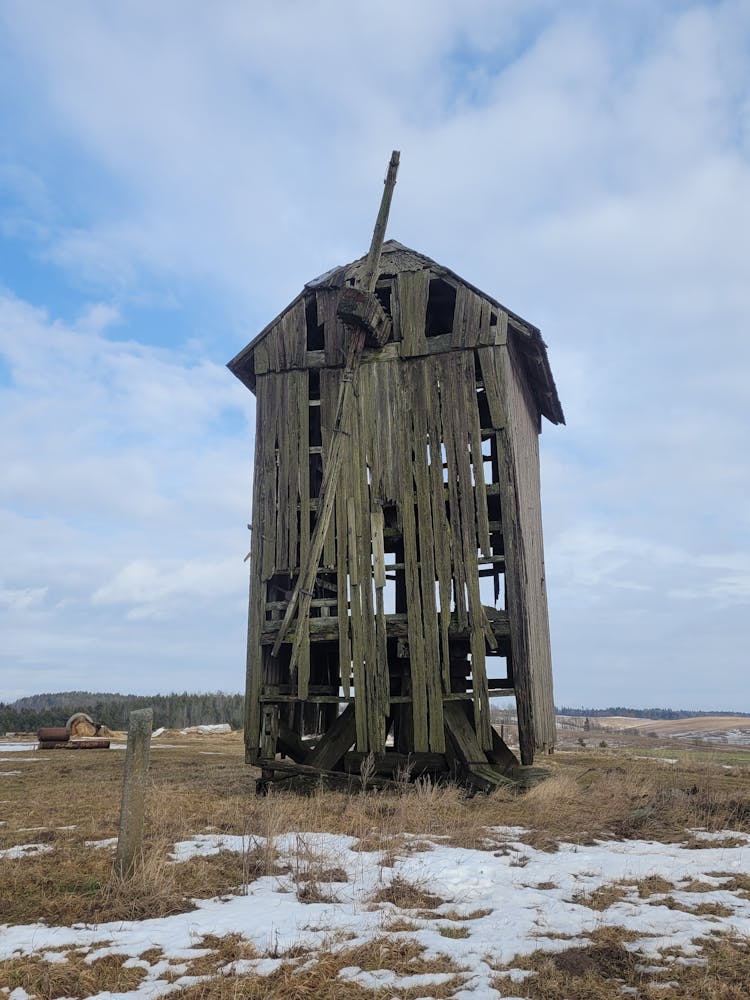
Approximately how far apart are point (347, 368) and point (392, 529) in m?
3.10

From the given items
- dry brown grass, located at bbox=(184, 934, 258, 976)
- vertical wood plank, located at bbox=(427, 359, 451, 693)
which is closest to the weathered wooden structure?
vertical wood plank, located at bbox=(427, 359, 451, 693)

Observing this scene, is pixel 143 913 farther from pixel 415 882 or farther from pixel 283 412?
pixel 283 412

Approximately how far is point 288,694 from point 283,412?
5246 mm

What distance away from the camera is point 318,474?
15.5m

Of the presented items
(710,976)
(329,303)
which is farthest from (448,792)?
(329,303)

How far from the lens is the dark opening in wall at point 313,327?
14797 mm

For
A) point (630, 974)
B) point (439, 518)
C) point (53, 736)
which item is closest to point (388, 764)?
point (439, 518)

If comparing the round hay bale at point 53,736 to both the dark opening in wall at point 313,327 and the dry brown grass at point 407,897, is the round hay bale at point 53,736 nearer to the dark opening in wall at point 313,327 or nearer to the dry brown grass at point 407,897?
the dark opening in wall at point 313,327

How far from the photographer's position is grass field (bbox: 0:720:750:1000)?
13.9ft

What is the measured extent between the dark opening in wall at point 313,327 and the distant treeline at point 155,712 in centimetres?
3877

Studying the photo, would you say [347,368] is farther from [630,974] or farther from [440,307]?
[630,974]

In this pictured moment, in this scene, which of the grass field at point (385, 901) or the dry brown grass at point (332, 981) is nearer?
the dry brown grass at point (332, 981)

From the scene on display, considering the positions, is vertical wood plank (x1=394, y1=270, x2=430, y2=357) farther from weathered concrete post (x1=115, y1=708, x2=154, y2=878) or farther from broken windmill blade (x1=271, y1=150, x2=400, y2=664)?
weathered concrete post (x1=115, y1=708, x2=154, y2=878)

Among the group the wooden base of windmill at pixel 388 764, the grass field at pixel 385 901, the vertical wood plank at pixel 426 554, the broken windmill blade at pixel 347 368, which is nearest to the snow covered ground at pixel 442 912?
the grass field at pixel 385 901
